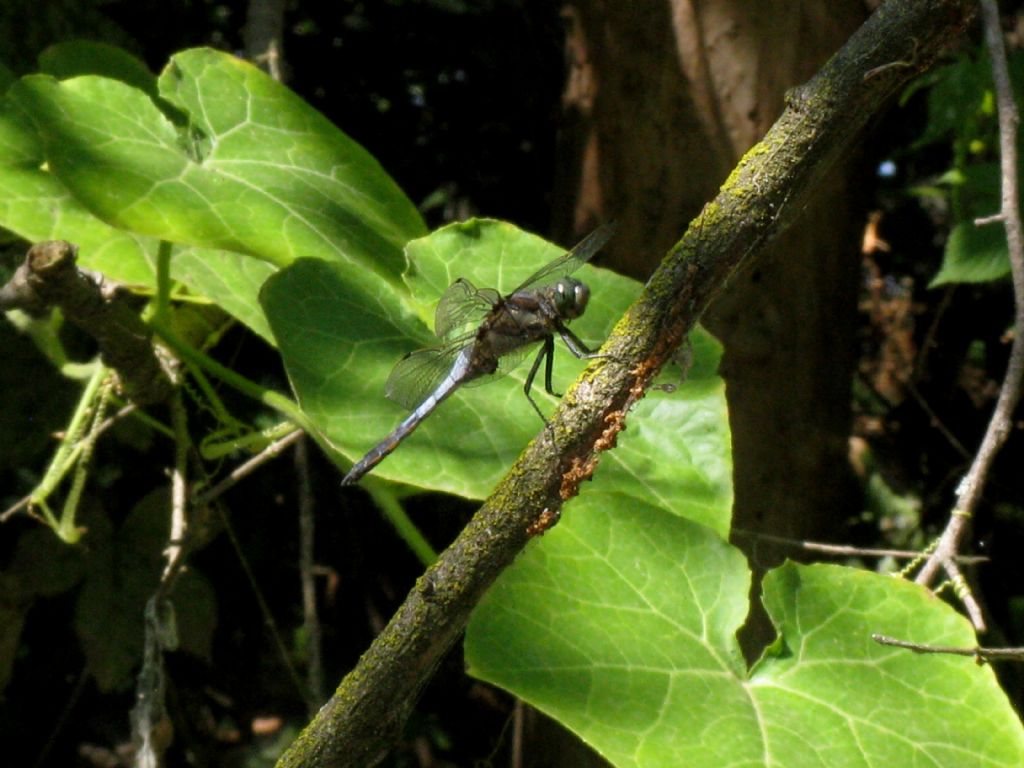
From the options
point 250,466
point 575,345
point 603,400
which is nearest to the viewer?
point 603,400

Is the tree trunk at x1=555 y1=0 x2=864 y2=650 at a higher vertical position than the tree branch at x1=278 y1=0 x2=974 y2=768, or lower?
lower

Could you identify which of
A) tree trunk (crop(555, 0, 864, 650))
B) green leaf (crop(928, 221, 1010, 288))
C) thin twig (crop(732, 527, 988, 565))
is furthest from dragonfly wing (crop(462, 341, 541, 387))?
green leaf (crop(928, 221, 1010, 288))

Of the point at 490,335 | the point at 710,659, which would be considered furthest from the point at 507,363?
the point at 710,659

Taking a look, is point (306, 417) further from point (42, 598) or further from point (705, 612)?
point (42, 598)

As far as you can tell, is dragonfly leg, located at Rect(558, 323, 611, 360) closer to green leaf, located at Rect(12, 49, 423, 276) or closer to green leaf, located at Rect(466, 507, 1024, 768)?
green leaf, located at Rect(466, 507, 1024, 768)

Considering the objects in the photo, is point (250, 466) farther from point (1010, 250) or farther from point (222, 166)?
point (1010, 250)
